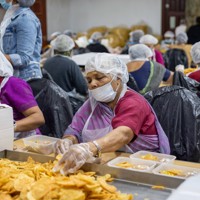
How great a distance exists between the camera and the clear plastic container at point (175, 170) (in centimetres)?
190

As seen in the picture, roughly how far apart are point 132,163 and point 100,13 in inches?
402

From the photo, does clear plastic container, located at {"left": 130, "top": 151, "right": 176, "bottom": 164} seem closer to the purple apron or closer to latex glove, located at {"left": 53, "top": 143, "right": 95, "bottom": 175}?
the purple apron

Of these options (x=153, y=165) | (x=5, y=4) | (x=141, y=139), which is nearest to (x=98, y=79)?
(x=141, y=139)

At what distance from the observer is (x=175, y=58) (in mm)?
7414

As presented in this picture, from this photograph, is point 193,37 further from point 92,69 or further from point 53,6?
point 92,69

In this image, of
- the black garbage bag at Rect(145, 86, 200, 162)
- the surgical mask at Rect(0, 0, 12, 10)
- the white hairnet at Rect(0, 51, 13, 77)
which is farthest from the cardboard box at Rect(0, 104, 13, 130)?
the surgical mask at Rect(0, 0, 12, 10)

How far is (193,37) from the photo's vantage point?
927 centimetres

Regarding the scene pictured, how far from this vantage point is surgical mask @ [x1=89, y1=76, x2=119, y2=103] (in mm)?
2406

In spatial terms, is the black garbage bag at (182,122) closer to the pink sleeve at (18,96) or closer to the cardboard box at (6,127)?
A: the pink sleeve at (18,96)

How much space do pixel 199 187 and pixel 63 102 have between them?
227 centimetres

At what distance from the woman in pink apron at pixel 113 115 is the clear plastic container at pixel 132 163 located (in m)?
0.13

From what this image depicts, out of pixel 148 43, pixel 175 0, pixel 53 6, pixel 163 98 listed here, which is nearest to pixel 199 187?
pixel 163 98

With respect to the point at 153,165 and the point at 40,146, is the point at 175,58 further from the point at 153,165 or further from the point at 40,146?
the point at 153,165

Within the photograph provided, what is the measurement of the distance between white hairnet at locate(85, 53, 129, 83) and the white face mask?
0.23 feet
